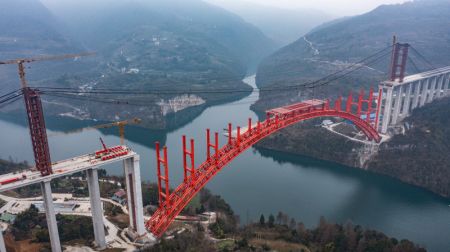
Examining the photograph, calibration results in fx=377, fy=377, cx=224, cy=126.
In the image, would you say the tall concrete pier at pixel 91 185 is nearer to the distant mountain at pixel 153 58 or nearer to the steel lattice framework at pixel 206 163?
the steel lattice framework at pixel 206 163

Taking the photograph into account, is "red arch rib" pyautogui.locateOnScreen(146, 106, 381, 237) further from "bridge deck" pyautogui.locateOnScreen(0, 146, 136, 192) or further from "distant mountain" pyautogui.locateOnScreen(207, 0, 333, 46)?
"distant mountain" pyautogui.locateOnScreen(207, 0, 333, 46)

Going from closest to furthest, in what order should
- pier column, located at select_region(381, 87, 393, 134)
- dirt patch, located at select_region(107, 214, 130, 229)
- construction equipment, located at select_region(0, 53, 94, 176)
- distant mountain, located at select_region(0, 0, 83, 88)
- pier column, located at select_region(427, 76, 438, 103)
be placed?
construction equipment, located at select_region(0, 53, 94, 176), dirt patch, located at select_region(107, 214, 130, 229), pier column, located at select_region(381, 87, 393, 134), pier column, located at select_region(427, 76, 438, 103), distant mountain, located at select_region(0, 0, 83, 88)

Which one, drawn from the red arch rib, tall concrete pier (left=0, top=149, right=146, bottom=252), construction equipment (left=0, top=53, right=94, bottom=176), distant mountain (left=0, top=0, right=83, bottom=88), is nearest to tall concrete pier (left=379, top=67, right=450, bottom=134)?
the red arch rib

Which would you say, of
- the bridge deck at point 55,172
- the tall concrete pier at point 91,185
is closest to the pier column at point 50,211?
the tall concrete pier at point 91,185

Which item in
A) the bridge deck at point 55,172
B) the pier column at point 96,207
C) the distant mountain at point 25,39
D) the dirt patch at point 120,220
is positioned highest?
the distant mountain at point 25,39

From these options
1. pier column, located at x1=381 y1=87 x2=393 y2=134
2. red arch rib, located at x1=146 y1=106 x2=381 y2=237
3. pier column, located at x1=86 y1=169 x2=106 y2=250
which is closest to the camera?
pier column, located at x1=86 y1=169 x2=106 y2=250

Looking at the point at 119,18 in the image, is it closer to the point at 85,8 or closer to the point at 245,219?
the point at 85,8

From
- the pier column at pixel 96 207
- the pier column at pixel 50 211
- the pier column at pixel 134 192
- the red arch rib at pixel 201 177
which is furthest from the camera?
the red arch rib at pixel 201 177
